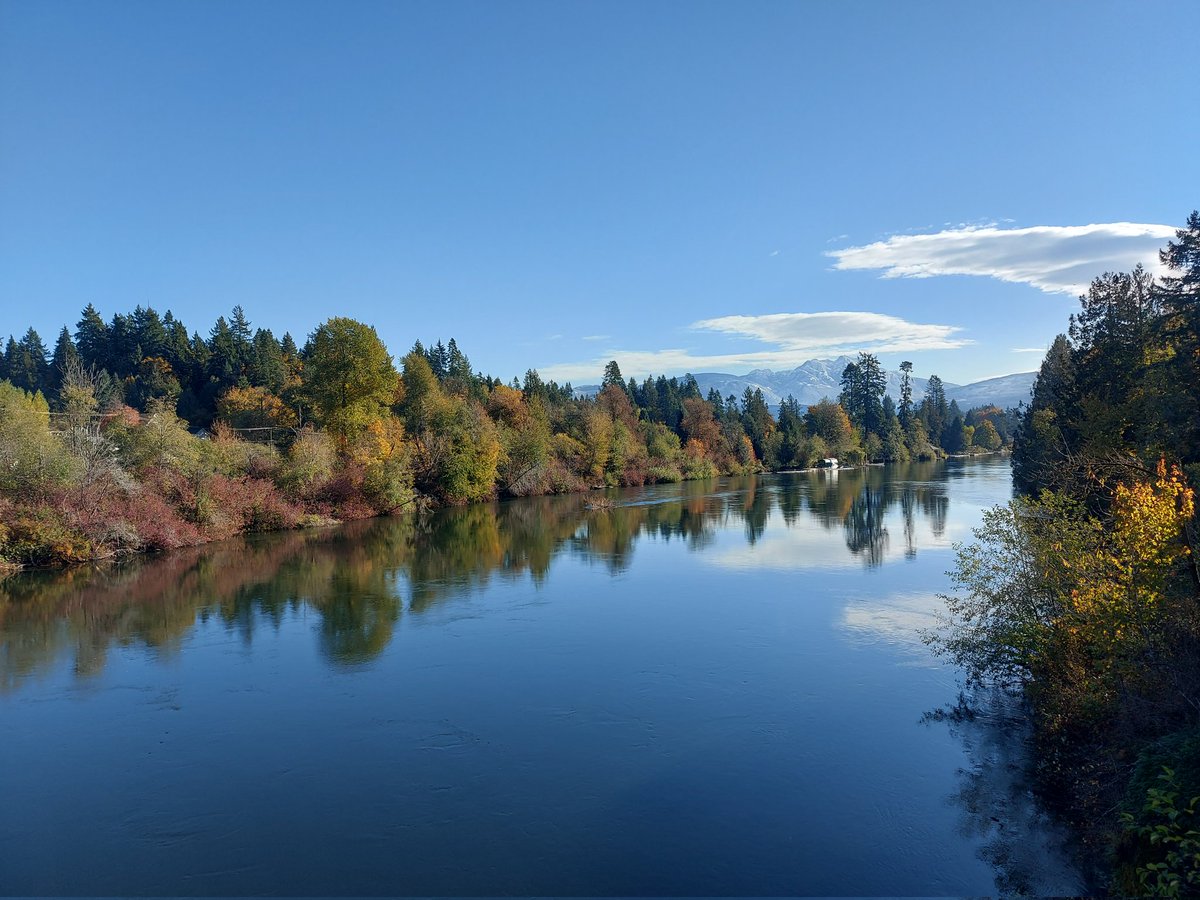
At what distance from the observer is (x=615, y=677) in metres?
14.2

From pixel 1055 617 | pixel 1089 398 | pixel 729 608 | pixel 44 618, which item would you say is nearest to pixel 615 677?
pixel 729 608

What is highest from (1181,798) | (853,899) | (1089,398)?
(1089,398)

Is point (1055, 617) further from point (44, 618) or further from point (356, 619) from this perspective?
point (44, 618)

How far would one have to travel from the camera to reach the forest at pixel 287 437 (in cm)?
2764

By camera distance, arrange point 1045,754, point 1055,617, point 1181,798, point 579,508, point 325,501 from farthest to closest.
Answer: point 579,508, point 325,501, point 1055,617, point 1045,754, point 1181,798

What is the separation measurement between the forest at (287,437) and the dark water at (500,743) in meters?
5.19

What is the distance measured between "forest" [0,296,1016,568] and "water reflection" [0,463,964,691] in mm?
2229

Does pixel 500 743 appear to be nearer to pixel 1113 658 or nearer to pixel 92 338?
pixel 1113 658

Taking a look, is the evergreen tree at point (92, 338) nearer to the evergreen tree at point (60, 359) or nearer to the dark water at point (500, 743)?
the evergreen tree at point (60, 359)

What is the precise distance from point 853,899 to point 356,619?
584 inches

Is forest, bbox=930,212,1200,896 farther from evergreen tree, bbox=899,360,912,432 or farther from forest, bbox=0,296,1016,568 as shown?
evergreen tree, bbox=899,360,912,432

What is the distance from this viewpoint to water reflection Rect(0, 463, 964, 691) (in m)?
17.9

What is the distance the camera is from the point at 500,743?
1119 centimetres

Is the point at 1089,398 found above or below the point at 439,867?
above
